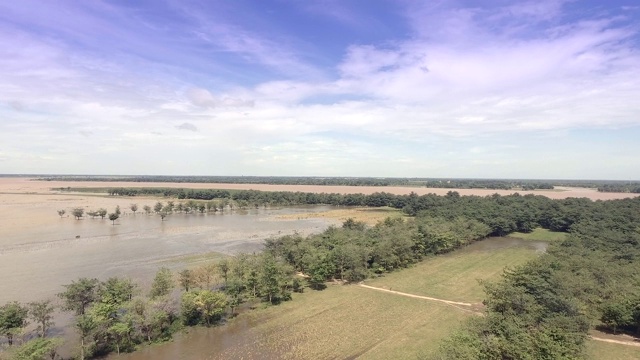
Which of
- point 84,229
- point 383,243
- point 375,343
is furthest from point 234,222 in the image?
point 375,343

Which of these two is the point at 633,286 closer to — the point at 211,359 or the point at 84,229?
the point at 211,359

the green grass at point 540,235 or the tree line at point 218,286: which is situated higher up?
the tree line at point 218,286

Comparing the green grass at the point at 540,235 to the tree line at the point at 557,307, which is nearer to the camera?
the tree line at the point at 557,307

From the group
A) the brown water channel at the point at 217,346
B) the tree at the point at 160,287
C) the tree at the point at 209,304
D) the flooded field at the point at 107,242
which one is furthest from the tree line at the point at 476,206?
the tree at the point at 160,287

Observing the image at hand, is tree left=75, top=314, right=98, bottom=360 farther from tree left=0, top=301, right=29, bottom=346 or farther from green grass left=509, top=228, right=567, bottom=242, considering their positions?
green grass left=509, top=228, right=567, bottom=242

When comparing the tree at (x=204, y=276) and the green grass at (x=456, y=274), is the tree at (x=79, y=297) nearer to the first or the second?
the tree at (x=204, y=276)

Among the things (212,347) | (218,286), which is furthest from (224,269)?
(212,347)
